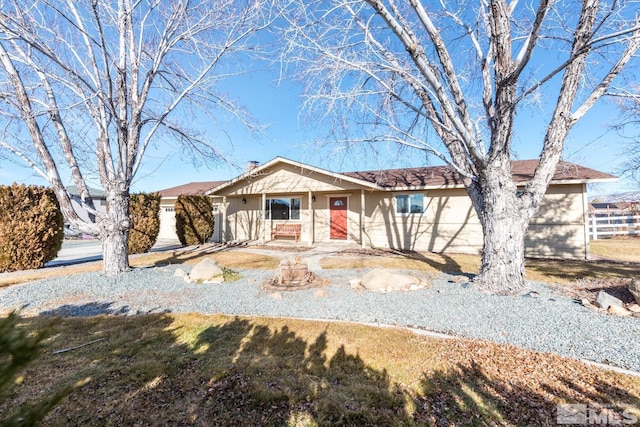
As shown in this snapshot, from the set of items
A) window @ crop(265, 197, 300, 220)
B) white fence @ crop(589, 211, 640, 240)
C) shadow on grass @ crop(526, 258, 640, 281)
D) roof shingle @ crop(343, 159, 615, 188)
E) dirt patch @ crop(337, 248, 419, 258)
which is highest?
roof shingle @ crop(343, 159, 615, 188)

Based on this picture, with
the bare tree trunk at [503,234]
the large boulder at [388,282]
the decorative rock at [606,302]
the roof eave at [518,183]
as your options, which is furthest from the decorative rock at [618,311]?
the roof eave at [518,183]

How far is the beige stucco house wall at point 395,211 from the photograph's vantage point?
33.3ft

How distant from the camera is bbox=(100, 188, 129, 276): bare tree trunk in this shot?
7.09 metres

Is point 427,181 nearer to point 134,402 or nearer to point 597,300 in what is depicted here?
point 597,300

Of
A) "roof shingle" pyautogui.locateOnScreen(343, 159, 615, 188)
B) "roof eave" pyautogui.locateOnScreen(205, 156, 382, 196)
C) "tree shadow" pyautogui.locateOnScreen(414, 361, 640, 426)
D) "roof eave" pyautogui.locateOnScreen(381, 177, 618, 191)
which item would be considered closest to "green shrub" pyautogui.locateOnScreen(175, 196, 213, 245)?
"roof eave" pyautogui.locateOnScreen(205, 156, 382, 196)

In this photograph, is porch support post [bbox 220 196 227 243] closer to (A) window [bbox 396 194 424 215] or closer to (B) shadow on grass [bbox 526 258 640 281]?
(A) window [bbox 396 194 424 215]

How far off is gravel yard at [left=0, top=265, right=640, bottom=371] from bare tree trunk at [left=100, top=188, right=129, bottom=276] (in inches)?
15.9

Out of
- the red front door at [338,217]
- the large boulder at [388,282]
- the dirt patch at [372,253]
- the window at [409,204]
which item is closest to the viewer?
the large boulder at [388,282]

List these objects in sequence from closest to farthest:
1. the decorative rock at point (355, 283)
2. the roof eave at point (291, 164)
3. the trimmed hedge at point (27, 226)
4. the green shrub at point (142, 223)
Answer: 1. the decorative rock at point (355, 283)
2. the trimmed hedge at point (27, 226)
3. the green shrub at point (142, 223)
4. the roof eave at point (291, 164)

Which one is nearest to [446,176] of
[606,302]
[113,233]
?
[606,302]

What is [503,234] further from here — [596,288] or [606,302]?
[596,288]

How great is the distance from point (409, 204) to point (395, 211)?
70cm

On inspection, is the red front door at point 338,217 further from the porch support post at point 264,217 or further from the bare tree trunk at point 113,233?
the bare tree trunk at point 113,233

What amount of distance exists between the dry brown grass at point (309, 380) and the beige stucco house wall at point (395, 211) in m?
6.90
